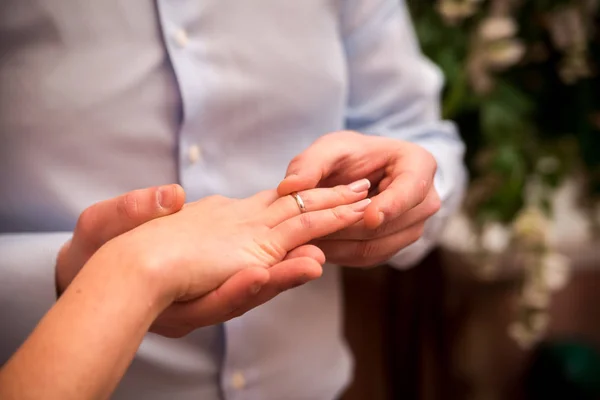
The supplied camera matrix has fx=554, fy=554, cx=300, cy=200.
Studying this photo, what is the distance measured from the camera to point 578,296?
137cm

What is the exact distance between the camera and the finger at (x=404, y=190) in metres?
0.46

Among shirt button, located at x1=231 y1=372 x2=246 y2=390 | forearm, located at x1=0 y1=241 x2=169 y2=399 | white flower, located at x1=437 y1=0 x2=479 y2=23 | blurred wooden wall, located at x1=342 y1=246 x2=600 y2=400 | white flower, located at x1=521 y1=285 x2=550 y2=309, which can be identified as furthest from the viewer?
blurred wooden wall, located at x1=342 y1=246 x2=600 y2=400

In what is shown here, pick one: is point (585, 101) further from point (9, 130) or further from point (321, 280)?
point (9, 130)

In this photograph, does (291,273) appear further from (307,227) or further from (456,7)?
(456,7)

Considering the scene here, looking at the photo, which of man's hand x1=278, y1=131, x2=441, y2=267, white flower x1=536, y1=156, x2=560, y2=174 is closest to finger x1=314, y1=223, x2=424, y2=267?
man's hand x1=278, y1=131, x2=441, y2=267

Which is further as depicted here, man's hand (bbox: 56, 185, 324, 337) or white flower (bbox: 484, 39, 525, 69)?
white flower (bbox: 484, 39, 525, 69)

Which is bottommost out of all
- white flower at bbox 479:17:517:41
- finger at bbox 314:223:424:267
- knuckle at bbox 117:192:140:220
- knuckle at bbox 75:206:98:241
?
finger at bbox 314:223:424:267

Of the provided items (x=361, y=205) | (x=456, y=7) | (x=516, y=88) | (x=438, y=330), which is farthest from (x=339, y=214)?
(x=438, y=330)

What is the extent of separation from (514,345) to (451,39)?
2.61 feet

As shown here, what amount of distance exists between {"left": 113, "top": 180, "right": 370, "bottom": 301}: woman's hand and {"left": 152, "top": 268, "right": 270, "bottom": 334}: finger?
0.01m

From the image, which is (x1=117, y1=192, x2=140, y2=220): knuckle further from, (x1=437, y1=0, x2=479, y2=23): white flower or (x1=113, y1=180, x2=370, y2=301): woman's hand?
(x1=437, y1=0, x2=479, y2=23): white flower

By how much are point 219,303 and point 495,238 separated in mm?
766

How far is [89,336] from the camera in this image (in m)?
0.36

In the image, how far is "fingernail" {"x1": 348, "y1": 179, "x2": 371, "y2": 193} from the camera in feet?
1.64
